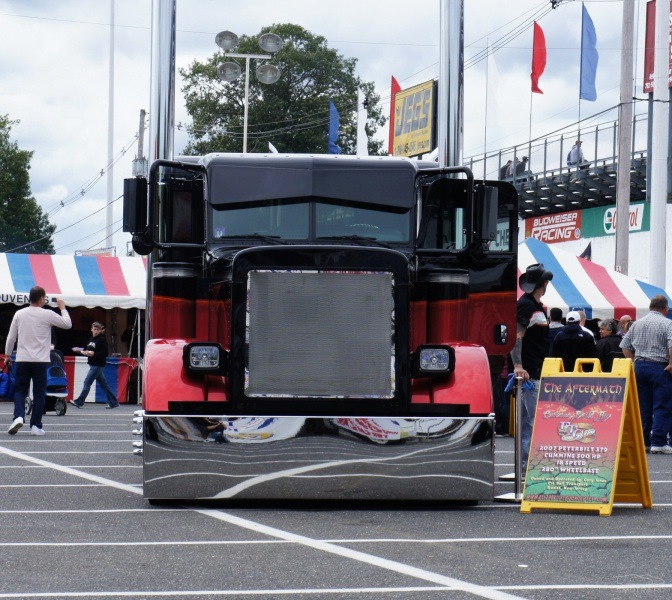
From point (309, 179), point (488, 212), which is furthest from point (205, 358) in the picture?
point (488, 212)

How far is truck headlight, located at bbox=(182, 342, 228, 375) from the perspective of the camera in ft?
30.2

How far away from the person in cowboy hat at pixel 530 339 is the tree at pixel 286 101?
59.4 metres

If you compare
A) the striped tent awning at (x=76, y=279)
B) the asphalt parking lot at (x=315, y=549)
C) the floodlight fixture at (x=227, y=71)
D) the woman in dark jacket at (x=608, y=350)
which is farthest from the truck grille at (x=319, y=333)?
the floodlight fixture at (x=227, y=71)

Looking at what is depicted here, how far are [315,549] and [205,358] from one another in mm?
2246

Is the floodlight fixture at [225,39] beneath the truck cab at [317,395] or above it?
above

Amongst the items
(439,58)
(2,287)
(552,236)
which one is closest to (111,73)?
(552,236)

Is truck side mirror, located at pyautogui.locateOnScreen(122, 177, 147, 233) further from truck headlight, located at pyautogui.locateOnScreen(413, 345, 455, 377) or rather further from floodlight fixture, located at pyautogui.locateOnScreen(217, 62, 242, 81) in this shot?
floodlight fixture, located at pyautogui.locateOnScreen(217, 62, 242, 81)

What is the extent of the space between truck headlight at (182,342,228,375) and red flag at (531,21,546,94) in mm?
31282

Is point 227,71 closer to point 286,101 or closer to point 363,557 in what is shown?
point 363,557

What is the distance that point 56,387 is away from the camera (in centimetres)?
2184

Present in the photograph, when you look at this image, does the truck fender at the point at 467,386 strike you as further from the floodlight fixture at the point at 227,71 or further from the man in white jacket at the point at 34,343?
the floodlight fixture at the point at 227,71

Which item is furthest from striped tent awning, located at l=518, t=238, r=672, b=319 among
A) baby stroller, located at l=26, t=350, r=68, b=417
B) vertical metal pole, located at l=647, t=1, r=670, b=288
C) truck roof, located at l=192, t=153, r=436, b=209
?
truck roof, located at l=192, t=153, r=436, b=209

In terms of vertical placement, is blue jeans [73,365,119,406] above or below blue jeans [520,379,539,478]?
below

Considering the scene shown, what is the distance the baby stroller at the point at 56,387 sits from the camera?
2183 cm
